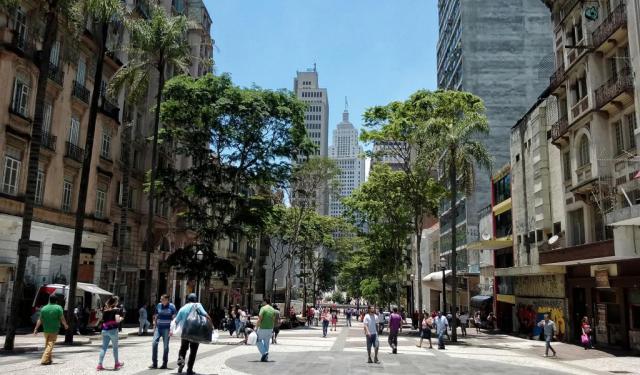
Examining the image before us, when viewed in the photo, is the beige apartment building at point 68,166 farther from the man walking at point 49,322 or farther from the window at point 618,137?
the window at point 618,137

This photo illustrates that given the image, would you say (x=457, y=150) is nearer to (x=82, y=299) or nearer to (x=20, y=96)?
(x=82, y=299)

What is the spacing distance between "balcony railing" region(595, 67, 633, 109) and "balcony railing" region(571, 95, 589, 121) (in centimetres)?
135

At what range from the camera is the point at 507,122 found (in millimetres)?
58531

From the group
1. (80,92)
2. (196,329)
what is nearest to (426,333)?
(196,329)

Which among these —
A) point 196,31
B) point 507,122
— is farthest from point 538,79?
point 196,31

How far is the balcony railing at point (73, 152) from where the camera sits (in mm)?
31031

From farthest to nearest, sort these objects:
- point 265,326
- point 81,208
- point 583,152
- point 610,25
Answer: point 583,152
point 610,25
point 81,208
point 265,326

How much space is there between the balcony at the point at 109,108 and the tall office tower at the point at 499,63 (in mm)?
35480

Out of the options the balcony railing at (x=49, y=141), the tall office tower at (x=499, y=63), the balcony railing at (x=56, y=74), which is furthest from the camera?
the tall office tower at (x=499, y=63)

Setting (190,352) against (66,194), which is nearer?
(190,352)

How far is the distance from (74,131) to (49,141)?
3068 mm

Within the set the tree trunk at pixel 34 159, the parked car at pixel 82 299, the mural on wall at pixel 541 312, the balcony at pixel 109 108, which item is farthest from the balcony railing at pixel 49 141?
the mural on wall at pixel 541 312

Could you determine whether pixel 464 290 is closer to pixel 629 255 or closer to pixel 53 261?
pixel 629 255

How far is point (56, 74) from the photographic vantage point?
96.9 ft
